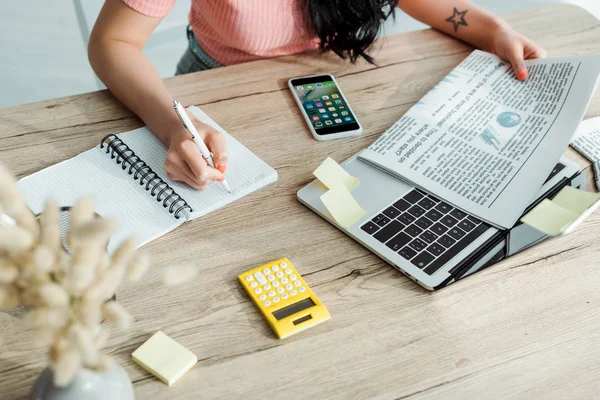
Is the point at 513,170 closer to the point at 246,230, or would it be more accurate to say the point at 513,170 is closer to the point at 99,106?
the point at 246,230

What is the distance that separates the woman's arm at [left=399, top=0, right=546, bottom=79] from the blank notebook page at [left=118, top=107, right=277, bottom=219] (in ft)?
1.69

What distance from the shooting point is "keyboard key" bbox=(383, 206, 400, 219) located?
77 cm

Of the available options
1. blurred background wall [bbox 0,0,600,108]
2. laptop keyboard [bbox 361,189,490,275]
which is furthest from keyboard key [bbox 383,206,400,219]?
blurred background wall [bbox 0,0,600,108]

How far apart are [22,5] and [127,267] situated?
2.03 meters

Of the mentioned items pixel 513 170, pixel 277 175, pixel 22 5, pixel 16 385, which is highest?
pixel 513 170

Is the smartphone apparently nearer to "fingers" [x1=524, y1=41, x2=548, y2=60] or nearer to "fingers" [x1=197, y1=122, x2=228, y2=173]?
"fingers" [x1=197, y1=122, x2=228, y2=173]

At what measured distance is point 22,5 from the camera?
82.6 inches

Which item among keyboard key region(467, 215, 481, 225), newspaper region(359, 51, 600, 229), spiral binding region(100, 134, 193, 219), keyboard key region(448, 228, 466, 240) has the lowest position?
spiral binding region(100, 134, 193, 219)

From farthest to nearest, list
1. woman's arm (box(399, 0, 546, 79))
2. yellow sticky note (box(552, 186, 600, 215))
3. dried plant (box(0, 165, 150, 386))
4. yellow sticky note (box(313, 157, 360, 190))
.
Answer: woman's arm (box(399, 0, 546, 79)) < yellow sticky note (box(313, 157, 360, 190)) < yellow sticky note (box(552, 186, 600, 215)) < dried plant (box(0, 165, 150, 386))

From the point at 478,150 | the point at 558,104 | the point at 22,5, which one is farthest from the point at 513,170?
the point at 22,5

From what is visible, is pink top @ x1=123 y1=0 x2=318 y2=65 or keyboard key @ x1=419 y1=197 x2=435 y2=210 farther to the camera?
pink top @ x1=123 y1=0 x2=318 y2=65

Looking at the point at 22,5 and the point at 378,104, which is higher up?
the point at 378,104

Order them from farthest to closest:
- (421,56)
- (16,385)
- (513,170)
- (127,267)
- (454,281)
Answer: (421,56) → (513,170) → (454,281) → (16,385) → (127,267)

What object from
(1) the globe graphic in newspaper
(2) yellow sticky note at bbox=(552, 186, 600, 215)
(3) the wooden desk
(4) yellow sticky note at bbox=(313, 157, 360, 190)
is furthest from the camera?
(1) the globe graphic in newspaper
